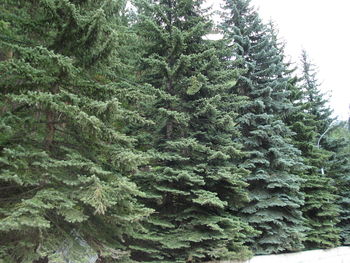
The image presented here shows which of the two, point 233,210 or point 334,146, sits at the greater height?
point 334,146

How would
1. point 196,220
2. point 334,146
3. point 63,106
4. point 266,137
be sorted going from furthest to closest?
point 334,146 < point 266,137 < point 196,220 < point 63,106

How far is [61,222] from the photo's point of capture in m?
5.07

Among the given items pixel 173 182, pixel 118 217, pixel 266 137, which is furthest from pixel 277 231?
pixel 118 217

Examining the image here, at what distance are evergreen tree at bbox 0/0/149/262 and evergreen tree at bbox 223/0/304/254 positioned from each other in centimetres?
510

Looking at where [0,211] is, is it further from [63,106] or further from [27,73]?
[27,73]

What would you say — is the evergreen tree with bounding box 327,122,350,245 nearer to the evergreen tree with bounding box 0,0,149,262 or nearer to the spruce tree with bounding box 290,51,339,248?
the spruce tree with bounding box 290,51,339,248

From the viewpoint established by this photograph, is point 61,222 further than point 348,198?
No

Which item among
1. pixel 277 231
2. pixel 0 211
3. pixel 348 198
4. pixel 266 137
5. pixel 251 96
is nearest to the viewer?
pixel 0 211

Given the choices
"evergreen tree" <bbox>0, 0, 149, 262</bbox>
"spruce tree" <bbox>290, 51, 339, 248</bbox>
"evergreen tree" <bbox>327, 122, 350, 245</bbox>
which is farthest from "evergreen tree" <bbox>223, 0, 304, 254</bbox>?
"evergreen tree" <bbox>0, 0, 149, 262</bbox>

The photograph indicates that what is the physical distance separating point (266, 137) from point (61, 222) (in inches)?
282

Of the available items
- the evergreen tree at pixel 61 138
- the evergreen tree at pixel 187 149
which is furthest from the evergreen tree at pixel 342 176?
the evergreen tree at pixel 61 138

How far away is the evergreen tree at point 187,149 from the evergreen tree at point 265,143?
1159mm

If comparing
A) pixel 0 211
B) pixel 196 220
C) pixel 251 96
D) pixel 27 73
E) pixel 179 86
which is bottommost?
pixel 0 211

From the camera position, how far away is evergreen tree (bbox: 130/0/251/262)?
6.66 m
